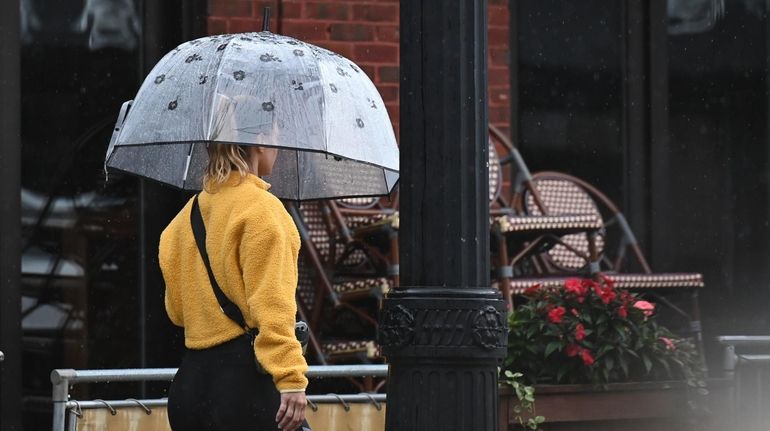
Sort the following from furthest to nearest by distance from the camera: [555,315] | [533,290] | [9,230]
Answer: [9,230] → [533,290] → [555,315]

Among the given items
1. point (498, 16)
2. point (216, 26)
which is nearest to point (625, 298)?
point (498, 16)

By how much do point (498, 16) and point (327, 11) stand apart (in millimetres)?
988

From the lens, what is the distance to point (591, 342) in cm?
644

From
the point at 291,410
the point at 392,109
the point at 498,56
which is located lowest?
the point at 291,410

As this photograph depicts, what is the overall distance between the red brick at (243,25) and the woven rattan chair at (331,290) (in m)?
0.88

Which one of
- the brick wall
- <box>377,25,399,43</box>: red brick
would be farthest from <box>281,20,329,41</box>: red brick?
<box>377,25,399,43</box>: red brick

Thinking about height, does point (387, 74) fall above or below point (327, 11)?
below

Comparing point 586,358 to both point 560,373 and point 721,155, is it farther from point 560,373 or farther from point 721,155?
point 721,155

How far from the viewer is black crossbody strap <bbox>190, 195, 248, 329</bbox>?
4105mm

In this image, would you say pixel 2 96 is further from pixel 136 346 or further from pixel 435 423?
pixel 435 423

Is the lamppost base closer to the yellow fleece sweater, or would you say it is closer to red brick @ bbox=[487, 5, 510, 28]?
the yellow fleece sweater

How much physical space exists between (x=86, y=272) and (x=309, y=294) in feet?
3.47

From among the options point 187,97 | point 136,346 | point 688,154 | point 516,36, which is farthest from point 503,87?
point 187,97

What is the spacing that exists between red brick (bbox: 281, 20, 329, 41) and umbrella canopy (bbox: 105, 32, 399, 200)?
2.92 meters
